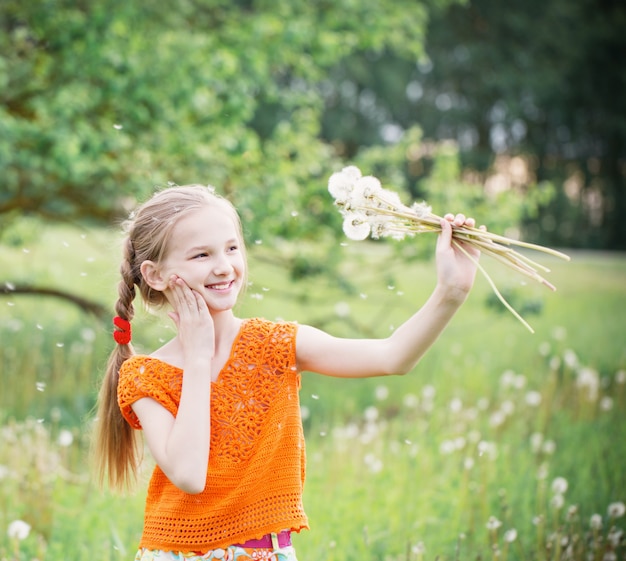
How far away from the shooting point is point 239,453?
1.97 metres

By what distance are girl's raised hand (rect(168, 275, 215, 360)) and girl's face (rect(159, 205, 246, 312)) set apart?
2cm

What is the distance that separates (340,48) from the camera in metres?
5.91

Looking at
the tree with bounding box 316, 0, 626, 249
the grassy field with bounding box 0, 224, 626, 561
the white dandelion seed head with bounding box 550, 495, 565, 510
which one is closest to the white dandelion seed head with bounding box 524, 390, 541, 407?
the grassy field with bounding box 0, 224, 626, 561

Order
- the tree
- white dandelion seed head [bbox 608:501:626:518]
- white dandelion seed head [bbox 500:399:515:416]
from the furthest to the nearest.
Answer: the tree
white dandelion seed head [bbox 500:399:515:416]
white dandelion seed head [bbox 608:501:626:518]

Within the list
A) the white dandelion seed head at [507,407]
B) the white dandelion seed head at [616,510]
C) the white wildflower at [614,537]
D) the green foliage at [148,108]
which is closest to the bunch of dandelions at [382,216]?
the white wildflower at [614,537]

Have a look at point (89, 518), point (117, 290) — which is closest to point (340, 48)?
point (89, 518)

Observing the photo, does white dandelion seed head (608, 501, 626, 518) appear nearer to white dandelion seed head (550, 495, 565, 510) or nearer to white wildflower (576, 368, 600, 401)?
white dandelion seed head (550, 495, 565, 510)

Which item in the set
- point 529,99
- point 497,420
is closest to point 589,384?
point 497,420

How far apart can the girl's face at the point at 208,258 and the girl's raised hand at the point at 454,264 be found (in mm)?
507

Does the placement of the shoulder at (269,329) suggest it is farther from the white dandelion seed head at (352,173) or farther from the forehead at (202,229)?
the white dandelion seed head at (352,173)

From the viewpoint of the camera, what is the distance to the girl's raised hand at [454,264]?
1.83m

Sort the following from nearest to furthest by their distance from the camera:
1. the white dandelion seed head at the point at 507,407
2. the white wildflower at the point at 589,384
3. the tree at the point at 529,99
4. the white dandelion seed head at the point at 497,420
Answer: the white dandelion seed head at the point at 497,420, the white dandelion seed head at the point at 507,407, the white wildflower at the point at 589,384, the tree at the point at 529,99

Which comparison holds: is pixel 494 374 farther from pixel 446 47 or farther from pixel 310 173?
pixel 446 47

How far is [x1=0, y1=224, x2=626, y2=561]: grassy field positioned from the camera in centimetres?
337
